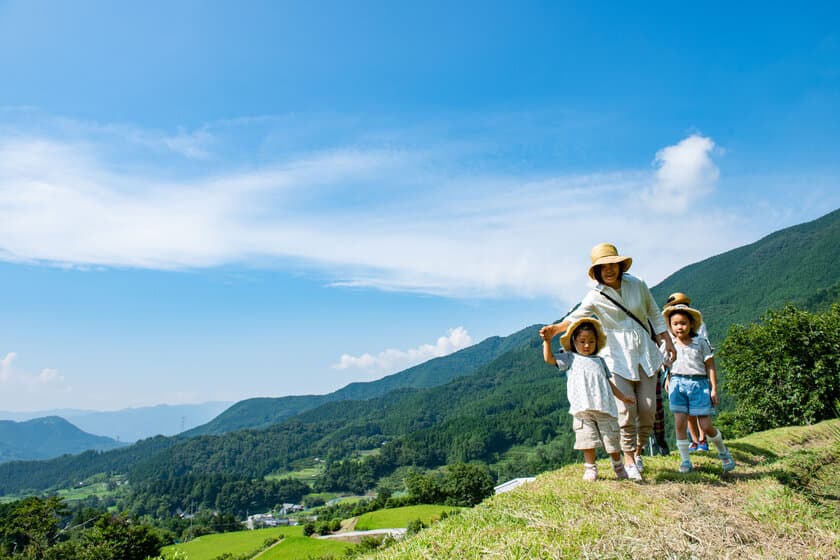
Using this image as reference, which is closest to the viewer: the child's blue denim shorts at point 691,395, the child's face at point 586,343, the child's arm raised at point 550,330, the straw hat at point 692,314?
the child's arm raised at point 550,330

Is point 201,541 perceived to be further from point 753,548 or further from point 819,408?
point 753,548

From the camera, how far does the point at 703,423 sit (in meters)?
5.95

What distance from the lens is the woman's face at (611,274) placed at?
559 cm

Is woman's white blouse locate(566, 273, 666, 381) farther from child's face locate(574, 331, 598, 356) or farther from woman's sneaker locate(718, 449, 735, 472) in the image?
woman's sneaker locate(718, 449, 735, 472)

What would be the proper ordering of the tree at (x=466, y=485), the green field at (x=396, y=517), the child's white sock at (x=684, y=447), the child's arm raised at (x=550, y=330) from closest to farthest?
the child's arm raised at (x=550, y=330), the child's white sock at (x=684, y=447), the green field at (x=396, y=517), the tree at (x=466, y=485)

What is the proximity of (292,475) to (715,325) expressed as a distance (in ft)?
529

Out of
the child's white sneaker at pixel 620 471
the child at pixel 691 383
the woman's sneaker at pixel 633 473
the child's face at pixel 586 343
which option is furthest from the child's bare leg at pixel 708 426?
the child's face at pixel 586 343

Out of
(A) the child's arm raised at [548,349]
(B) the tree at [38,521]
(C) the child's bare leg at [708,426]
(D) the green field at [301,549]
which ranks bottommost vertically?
(D) the green field at [301,549]

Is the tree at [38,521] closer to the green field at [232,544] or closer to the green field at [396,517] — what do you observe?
the green field at [232,544]

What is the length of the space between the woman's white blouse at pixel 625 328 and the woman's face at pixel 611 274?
58mm

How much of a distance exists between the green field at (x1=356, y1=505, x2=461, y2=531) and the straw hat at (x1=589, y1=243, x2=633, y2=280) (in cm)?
5698

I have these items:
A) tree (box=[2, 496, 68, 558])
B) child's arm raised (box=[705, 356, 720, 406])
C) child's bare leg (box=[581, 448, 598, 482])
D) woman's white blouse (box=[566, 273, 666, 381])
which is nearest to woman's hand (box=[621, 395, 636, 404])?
woman's white blouse (box=[566, 273, 666, 381])

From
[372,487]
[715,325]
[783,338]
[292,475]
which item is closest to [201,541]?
[372,487]

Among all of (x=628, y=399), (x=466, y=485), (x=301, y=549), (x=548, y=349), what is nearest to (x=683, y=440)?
(x=628, y=399)
